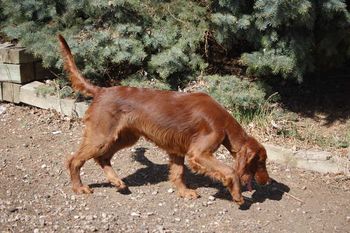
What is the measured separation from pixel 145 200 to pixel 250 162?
1136 mm

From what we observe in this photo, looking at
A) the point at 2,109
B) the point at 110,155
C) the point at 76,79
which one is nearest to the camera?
the point at 76,79

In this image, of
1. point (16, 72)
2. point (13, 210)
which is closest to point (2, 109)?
point (16, 72)

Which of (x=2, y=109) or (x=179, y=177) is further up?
(x=179, y=177)

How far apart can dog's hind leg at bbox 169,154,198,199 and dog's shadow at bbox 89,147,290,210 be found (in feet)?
0.89

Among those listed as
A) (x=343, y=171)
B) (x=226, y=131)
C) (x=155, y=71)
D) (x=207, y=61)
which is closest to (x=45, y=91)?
(x=155, y=71)

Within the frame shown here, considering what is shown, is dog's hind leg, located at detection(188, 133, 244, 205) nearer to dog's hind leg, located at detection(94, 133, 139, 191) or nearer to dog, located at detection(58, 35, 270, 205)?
dog, located at detection(58, 35, 270, 205)

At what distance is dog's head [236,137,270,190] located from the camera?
5250 millimetres

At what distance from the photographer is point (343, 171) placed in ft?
20.2

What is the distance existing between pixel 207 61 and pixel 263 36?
4.70 ft

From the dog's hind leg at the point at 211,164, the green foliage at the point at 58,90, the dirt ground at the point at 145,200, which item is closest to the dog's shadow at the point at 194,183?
the dirt ground at the point at 145,200

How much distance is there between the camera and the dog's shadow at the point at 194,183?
5.72 metres

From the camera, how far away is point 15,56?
25.6ft

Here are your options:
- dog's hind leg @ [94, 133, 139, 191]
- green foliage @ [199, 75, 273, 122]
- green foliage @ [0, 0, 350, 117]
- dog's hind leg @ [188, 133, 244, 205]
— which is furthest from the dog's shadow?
green foliage @ [0, 0, 350, 117]

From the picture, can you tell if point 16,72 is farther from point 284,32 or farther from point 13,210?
point 284,32
